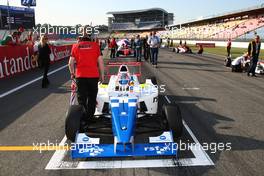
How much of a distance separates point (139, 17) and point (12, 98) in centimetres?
13413

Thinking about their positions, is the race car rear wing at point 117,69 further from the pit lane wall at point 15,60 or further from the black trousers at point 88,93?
the black trousers at point 88,93

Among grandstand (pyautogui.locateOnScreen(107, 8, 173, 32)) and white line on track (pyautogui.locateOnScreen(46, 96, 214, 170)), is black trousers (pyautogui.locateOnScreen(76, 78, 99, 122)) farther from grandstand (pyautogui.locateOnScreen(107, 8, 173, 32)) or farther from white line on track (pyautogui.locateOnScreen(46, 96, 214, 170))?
grandstand (pyautogui.locateOnScreen(107, 8, 173, 32))

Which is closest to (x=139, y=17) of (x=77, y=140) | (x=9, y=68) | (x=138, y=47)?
(x=138, y=47)

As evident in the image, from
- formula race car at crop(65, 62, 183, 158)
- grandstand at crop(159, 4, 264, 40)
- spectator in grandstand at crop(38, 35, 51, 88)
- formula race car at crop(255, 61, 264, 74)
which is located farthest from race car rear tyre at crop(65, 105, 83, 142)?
grandstand at crop(159, 4, 264, 40)

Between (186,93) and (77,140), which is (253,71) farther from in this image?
(77,140)

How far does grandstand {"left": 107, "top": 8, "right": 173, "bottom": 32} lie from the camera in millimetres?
136625

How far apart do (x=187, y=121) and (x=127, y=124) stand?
6.99 feet

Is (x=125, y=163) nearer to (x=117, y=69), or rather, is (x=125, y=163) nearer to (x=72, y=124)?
(x=72, y=124)

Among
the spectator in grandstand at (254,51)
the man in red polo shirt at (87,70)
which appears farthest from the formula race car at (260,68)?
the man in red polo shirt at (87,70)

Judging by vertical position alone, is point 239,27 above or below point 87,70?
above


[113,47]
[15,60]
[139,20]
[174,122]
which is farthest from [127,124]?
[139,20]

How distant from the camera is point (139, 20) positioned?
138875 mm

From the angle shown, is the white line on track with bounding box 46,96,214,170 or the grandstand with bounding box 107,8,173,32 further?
the grandstand with bounding box 107,8,173,32

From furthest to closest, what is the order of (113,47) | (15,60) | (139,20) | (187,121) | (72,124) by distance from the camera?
(139,20) → (113,47) → (15,60) → (187,121) → (72,124)
